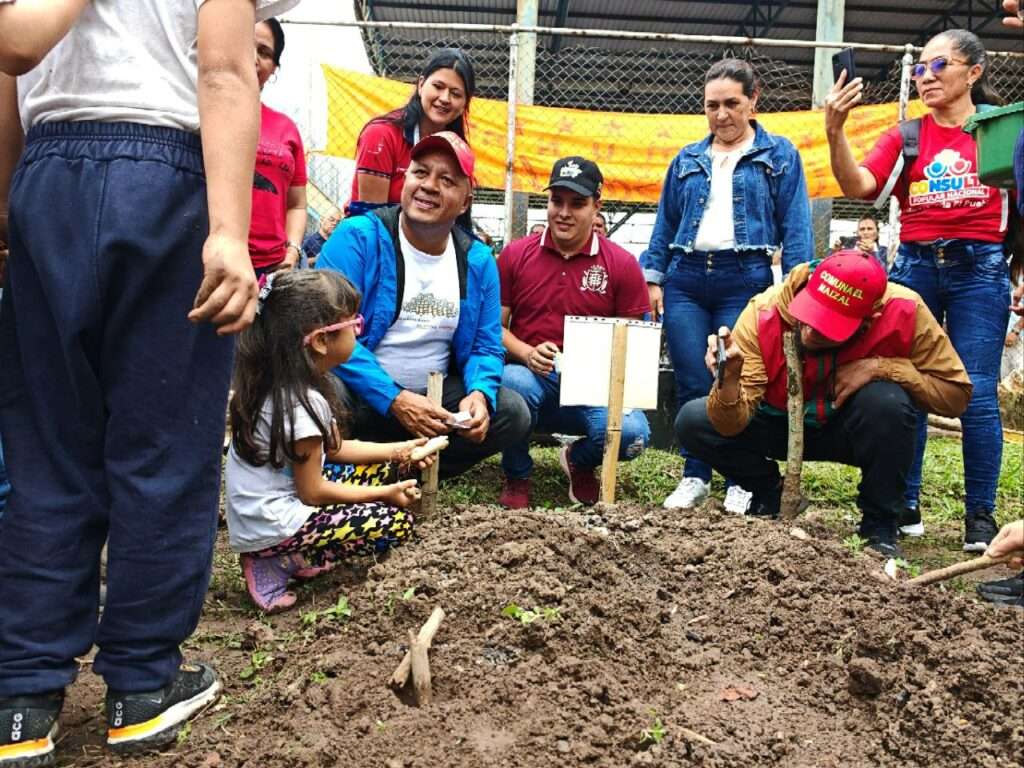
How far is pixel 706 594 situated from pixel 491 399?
1.38m

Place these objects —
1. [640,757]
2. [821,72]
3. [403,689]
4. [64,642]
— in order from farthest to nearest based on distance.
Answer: [821,72] → [403,689] → [64,642] → [640,757]

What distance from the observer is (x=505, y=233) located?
6062mm

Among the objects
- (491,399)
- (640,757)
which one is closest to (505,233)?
(491,399)

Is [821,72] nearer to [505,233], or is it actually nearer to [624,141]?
[624,141]

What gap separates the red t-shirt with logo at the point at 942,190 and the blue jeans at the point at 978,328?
6cm

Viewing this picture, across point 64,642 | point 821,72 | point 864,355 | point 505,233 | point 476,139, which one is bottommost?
point 64,642

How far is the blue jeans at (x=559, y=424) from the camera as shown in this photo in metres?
4.01

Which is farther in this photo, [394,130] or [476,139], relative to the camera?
[476,139]

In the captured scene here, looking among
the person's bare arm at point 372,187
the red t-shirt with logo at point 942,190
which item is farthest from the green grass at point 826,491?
the person's bare arm at point 372,187

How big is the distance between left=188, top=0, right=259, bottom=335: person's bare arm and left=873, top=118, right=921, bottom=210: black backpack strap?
9.12 ft

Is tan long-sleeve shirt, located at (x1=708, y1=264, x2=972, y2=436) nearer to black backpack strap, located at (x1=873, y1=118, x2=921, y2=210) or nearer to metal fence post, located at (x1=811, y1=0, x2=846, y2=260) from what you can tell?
black backpack strap, located at (x1=873, y1=118, x2=921, y2=210)

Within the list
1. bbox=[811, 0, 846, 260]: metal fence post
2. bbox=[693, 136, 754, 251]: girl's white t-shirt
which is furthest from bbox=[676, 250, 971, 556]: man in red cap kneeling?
bbox=[811, 0, 846, 260]: metal fence post

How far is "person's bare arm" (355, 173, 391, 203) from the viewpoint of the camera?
3.87 meters

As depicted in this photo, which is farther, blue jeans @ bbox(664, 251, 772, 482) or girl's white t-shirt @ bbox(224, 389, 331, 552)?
blue jeans @ bbox(664, 251, 772, 482)
